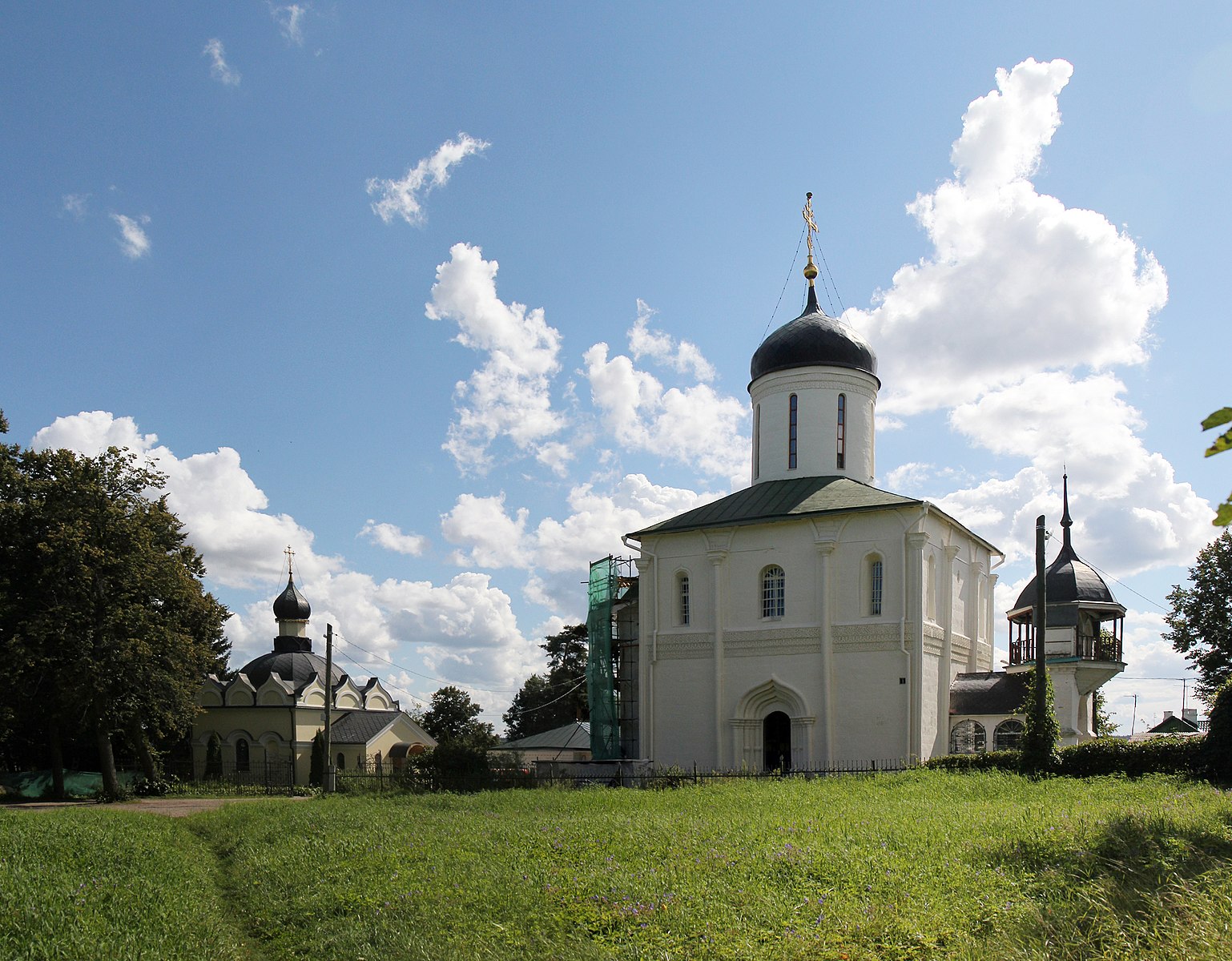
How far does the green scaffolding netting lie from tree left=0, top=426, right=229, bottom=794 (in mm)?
12394

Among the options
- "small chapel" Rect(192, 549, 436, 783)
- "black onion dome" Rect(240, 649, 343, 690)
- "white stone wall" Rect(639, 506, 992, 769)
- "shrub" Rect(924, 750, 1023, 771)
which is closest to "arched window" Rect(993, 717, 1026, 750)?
"white stone wall" Rect(639, 506, 992, 769)

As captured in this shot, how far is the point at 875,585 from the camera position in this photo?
27.9m

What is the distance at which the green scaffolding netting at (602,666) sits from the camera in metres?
32.4

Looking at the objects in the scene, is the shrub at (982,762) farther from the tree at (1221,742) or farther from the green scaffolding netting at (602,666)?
the green scaffolding netting at (602,666)

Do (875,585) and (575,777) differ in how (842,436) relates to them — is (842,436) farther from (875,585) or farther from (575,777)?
(575,777)

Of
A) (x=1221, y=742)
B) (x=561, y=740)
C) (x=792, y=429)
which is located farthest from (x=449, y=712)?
(x=1221, y=742)

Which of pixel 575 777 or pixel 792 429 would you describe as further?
pixel 792 429

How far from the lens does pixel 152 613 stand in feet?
98.3

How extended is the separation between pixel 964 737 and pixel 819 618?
500cm

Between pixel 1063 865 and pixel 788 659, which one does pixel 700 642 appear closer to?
pixel 788 659

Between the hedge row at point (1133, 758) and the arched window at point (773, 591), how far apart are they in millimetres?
7660

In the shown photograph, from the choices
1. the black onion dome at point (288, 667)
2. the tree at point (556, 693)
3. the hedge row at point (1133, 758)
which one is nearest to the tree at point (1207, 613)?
the hedge row at point (1133, 758)

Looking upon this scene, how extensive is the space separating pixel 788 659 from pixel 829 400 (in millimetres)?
8365

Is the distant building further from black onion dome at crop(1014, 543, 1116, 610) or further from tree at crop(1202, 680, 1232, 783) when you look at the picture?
tree at crop(1202, 680, 1232, 783)
